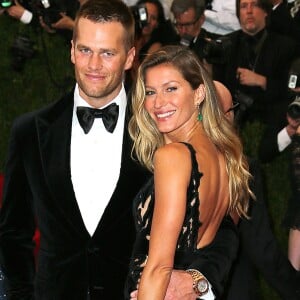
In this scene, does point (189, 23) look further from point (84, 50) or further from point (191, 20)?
point (84, 50)

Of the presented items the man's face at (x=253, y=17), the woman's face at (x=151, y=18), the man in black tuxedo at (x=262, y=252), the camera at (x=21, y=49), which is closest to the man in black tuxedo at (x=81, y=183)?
the man in black tuxedo at (x=262, y=252)

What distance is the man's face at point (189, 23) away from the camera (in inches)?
254

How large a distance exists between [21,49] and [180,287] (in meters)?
4.65

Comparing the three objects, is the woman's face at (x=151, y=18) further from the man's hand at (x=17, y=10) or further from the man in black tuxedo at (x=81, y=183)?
the man in black tuxedo at (x=81, y=183)

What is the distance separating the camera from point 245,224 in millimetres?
3514

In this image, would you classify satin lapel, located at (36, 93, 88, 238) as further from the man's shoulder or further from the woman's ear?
the woman's ear

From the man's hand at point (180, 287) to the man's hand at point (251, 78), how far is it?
3205mm

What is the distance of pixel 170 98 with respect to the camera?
323cm

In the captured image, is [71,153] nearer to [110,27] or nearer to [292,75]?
[110,27]

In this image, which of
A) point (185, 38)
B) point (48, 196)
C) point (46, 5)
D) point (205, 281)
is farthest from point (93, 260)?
point (46, 5)

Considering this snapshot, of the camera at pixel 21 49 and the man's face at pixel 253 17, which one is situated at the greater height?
the man's face at pixel 253 17

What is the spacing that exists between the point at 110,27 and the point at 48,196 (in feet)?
2.45

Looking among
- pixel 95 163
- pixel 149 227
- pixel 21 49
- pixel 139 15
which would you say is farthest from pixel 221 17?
pixel 149 227

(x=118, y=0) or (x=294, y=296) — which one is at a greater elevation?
(x=118, y=0)
